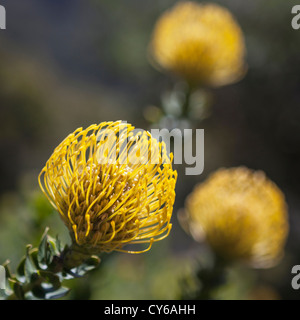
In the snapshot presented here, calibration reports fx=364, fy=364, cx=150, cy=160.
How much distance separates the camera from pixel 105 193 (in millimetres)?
1276

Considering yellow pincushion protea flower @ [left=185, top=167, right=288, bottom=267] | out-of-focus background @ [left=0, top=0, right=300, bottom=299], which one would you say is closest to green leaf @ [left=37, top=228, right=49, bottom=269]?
yellow pincushion protea flower @ [left=185, top=167, right=288, bottom=267]

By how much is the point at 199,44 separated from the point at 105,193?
2.09 meters

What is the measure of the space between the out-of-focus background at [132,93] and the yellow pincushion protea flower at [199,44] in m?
1.91

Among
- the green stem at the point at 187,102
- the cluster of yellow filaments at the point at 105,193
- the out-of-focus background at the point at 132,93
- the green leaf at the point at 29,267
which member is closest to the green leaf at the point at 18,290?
the green leaf at the point at 29,267

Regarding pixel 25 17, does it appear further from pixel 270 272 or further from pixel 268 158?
pixel 270 272

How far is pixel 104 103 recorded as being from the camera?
365 inches

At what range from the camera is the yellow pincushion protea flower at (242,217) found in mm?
2260

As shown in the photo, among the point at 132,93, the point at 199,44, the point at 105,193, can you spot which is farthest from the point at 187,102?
the point at 132,93
